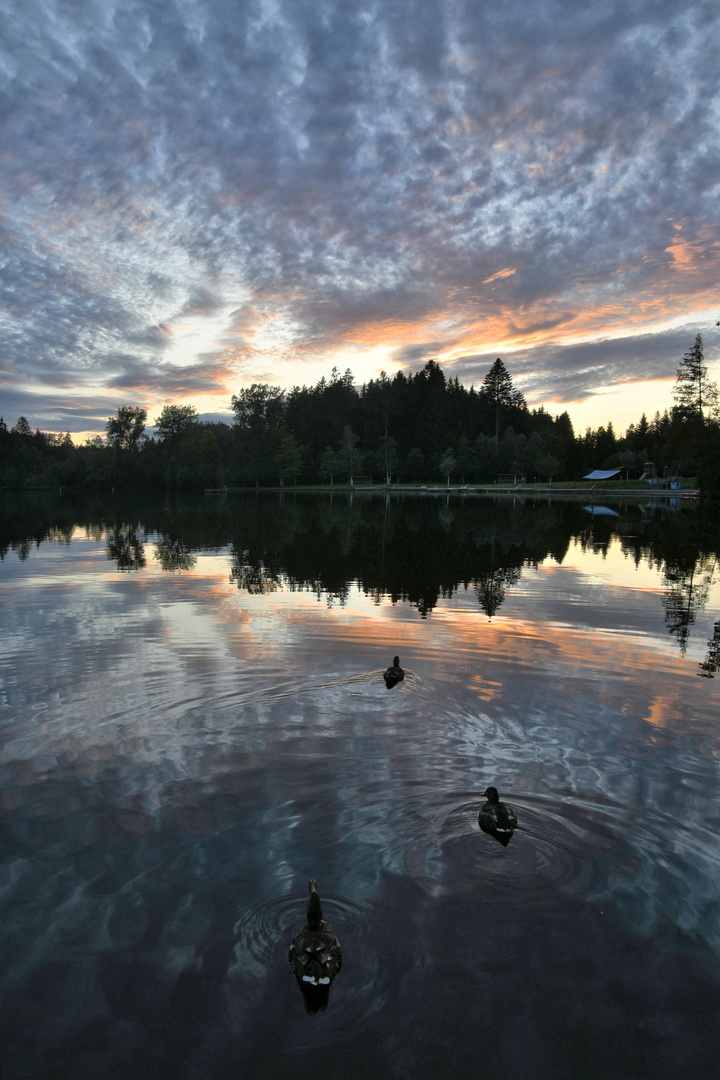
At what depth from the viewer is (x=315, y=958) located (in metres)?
4.61

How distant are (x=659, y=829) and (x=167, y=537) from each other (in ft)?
124

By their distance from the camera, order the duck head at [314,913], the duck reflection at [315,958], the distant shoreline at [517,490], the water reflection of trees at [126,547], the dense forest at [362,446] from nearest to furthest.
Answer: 1. the duck reflection at [315,958]
2. the duck head at [314,913]
3. the water reflection of trees at [126,547]
4. the distant shoreline at [517,490]
5. the dense forest at [362,446]

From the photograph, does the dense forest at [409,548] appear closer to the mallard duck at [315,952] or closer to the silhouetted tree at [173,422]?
the mallard duck at [315,952]

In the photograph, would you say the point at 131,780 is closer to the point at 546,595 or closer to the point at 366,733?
the point at 366,733

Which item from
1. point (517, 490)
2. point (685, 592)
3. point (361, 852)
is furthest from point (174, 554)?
point (517, 490)

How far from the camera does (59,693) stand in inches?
420

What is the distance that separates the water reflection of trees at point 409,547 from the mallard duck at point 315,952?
459 inches

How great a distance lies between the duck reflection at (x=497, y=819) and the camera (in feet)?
20.7

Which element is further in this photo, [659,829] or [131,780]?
[131,780]

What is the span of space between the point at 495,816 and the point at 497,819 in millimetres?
35

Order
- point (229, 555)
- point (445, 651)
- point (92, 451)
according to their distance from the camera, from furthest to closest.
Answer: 1. point (92, 451)
2. point (229, 555)
3. point (445, 651)

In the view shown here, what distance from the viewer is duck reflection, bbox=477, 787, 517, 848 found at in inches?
249

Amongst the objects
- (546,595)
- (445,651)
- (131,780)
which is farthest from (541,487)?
(131,780)

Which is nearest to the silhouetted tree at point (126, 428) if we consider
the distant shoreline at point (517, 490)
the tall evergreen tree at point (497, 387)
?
the distant shoreline at point (517, 490)
